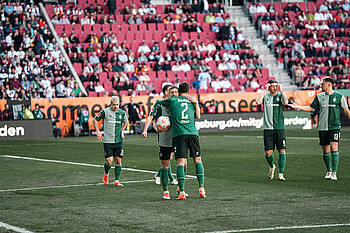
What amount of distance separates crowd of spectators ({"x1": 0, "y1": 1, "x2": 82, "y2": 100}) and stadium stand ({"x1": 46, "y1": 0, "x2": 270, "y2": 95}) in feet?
3.79

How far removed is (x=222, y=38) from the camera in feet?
133

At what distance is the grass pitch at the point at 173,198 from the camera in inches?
336

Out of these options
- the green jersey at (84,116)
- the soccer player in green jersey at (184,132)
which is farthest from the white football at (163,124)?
the green jersey at (84,116)

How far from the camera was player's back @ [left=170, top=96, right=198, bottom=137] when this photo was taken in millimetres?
10664

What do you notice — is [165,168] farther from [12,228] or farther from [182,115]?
[12,228]

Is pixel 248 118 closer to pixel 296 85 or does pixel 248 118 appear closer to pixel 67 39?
pixel 296 85

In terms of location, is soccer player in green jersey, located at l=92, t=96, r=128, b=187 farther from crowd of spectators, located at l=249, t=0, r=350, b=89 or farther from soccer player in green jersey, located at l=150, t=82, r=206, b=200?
crowd of spectators, located at l=249, t=0, r=350, b=89

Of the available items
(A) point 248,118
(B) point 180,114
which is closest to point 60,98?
(A) point 248,118

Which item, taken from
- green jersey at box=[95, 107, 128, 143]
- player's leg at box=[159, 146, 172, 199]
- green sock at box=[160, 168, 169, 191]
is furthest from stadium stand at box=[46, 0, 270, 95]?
green sock at box=[160, 168, 169, 191]

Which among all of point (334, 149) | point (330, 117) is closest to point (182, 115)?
point (330, 117)

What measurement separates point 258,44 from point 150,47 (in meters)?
7.73

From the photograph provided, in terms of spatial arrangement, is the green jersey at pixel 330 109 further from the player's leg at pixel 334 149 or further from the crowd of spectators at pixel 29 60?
the crowd of spectators at pixel 29 60

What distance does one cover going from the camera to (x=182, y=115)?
1067 cm

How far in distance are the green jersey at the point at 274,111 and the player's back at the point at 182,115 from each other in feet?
11.2
